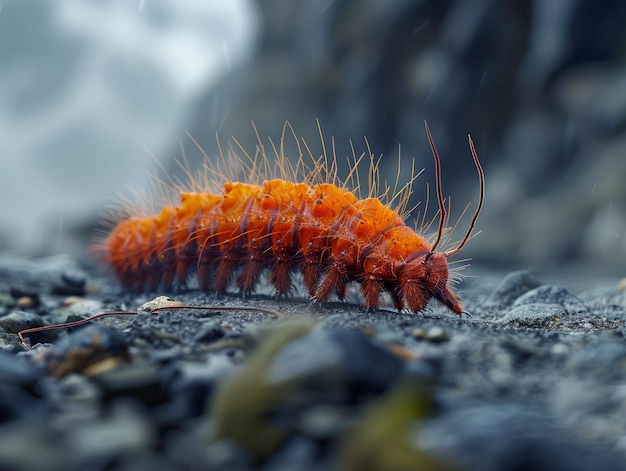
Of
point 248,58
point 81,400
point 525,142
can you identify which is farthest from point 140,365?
point 248,58

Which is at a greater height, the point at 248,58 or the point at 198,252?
the point at 248,58

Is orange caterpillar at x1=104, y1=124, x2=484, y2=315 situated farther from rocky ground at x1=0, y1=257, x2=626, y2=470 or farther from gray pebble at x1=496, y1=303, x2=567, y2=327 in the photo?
rocky ground at x1=0, y1=257, x2=626, y2=470

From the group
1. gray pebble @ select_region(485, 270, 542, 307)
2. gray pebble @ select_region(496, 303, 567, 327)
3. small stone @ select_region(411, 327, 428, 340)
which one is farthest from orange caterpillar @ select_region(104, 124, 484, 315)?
gray pebble @ select_region(485, 270, 542, 307)

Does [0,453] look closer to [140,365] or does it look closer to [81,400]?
[81,400]

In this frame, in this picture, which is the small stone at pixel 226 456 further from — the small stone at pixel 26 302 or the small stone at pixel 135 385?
the small stone at pixel 26 302

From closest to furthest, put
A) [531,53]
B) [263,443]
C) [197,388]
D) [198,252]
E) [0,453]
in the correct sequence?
[0,453], [263,443], [197,388], [198,252], [531,53]

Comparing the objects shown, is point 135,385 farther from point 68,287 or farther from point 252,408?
point 68,287

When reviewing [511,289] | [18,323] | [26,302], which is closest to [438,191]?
[511,289]
